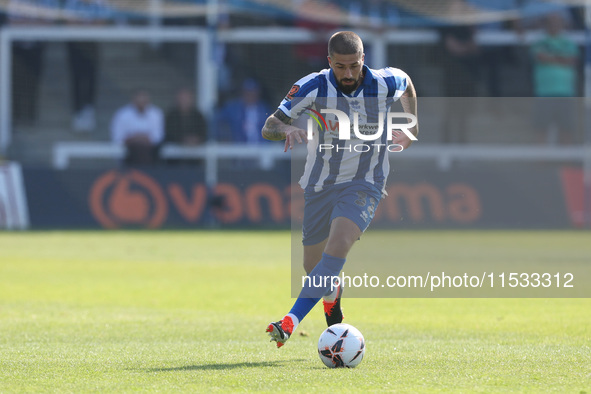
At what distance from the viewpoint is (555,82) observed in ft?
73.8

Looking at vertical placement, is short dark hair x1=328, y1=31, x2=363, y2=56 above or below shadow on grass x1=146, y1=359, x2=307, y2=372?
above

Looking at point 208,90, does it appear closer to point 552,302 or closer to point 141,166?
point 141,166

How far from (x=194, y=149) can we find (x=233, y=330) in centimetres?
1360

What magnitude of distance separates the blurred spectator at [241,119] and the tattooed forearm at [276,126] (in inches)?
605

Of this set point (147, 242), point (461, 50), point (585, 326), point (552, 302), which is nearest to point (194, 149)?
point (147, 242)

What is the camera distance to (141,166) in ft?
66.3

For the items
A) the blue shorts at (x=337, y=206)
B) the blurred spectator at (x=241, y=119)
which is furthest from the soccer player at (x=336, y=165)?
the blurred spectator at (x=241, y=119)

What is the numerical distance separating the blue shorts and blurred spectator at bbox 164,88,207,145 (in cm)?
1483

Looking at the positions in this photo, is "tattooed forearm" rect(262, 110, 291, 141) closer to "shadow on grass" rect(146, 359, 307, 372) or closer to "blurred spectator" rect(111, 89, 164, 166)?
"shadow on grass" rect(146, 359, 307, 372)

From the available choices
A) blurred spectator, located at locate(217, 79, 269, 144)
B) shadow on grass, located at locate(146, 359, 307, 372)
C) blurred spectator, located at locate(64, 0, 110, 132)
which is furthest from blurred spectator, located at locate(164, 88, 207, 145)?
shadow on grass, located at locate(146, 359, 307, 372)

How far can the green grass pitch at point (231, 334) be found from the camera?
550 cm

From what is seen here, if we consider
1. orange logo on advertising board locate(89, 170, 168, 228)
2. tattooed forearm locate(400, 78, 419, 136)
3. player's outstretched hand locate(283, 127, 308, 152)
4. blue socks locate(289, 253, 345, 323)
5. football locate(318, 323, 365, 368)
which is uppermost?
tattooed forearm locate(400, 78, 419, 136)

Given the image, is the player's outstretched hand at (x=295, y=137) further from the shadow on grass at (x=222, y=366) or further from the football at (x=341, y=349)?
the shadow on grass at (x=222, y=366)

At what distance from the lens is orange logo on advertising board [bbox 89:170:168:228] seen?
19922 mm
